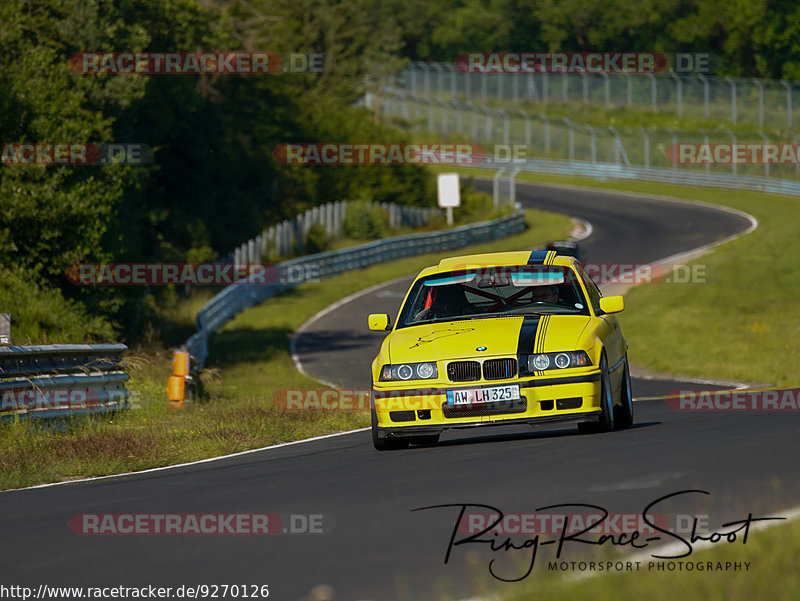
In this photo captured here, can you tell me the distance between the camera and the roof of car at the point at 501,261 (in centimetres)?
1212

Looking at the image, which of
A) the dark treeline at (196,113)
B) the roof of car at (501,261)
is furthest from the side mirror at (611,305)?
the dark treeline at (196,113)

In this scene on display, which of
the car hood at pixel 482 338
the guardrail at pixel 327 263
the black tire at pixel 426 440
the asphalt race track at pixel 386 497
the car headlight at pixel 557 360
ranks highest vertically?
the car hood at pixel 482 338

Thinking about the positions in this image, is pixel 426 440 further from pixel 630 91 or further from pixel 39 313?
pixel 630 91

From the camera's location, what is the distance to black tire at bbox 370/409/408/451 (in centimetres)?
1109

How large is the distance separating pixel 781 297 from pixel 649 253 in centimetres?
1190

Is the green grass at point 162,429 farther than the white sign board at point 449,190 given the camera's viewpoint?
No

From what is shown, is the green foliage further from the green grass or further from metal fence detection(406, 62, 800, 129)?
metal fence detection(406, 62, 800, 129)

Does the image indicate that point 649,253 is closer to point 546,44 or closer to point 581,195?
point 581,195

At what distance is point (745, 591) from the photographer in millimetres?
Result: 5059

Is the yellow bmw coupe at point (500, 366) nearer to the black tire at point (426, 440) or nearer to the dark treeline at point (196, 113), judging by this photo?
the black tire at point (426, 440)

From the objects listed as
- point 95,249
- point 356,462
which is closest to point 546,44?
point 95,249

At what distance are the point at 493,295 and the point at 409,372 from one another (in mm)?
1827

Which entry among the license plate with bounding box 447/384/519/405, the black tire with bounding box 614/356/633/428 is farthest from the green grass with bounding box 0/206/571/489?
the black tire with bounding box 614/356/633/428

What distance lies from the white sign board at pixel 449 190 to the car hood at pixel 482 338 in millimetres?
44453
